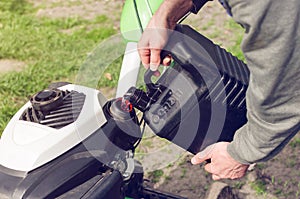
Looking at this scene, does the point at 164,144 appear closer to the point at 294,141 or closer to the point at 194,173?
the point at 194,173

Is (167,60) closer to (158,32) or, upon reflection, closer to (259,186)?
(158,32)

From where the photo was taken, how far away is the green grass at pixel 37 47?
335cm

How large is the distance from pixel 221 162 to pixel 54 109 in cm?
61

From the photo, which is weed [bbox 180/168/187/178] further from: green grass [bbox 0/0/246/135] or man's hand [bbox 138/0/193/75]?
man's hand [bbox 138/0/193/75]

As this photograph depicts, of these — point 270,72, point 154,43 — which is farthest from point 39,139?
point 270,72

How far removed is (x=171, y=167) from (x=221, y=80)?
1146 mm

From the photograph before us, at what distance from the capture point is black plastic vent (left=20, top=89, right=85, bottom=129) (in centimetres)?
177

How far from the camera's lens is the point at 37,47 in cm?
379

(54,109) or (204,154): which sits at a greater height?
(54,109)

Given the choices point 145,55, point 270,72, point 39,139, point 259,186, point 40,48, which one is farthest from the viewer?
point 40,48

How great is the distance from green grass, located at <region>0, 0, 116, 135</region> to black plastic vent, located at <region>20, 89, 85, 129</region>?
1.27 metres

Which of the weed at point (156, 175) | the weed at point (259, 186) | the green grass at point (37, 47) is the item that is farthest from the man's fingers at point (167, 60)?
the green grass at point (37, 47)

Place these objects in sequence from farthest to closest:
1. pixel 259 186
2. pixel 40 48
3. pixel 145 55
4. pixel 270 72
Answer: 1. pixel 40 48
2. pixel 259 186
3. pixel 145 55
4. pixel 270 72

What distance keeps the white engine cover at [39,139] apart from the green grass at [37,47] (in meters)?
1.32
